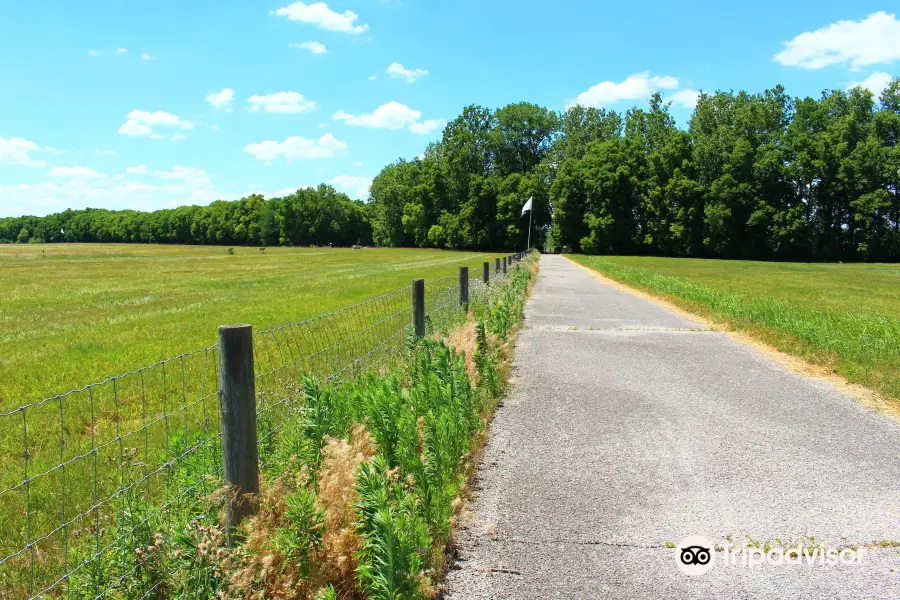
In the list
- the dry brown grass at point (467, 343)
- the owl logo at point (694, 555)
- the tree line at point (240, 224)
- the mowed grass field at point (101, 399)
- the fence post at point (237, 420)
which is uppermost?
the tree line at point (240, 224)

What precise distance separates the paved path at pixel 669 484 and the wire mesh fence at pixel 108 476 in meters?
1.62

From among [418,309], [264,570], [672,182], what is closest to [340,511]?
[264,570]

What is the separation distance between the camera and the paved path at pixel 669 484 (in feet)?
11.2

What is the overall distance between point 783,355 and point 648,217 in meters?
73.5

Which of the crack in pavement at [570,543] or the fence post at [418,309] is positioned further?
the fence post at [418,309]

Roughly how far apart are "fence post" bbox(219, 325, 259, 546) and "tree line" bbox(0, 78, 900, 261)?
74.1 m

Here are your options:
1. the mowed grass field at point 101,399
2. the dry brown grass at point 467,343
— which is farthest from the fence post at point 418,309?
the mowed grass field at point 101,399

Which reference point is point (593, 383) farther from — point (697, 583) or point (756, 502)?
point (697, 583)

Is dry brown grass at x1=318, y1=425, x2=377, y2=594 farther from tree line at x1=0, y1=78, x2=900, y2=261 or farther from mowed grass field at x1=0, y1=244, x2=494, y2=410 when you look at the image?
tree line at x1=0, y1=78, x2=900, y2=261

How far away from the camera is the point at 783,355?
9.59 m

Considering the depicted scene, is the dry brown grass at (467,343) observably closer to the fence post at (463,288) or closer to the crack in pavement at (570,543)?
the fence post at (463,288)

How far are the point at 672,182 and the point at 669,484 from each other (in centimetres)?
7624

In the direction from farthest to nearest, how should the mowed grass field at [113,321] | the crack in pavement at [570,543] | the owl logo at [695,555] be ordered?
the mowed grass field at [113,321] < the crack in pavement at [570,543] < the owl logo at [695,555]

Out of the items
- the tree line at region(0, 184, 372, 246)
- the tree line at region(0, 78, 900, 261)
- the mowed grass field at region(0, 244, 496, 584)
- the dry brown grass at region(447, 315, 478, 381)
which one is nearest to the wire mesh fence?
the mowed grass field at region(0, 244, 496, 584)
